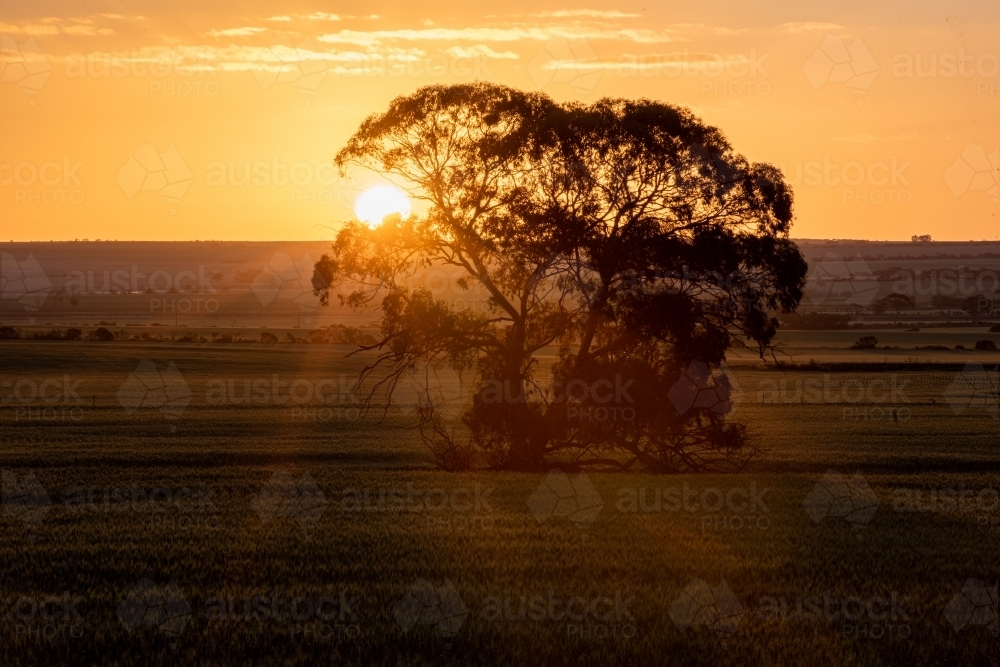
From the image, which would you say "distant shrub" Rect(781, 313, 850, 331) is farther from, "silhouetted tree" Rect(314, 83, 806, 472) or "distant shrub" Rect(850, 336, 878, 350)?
"silhouetted tree" Rect(314, 83, 806, 472)

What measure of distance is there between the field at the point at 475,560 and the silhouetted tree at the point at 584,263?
282cm

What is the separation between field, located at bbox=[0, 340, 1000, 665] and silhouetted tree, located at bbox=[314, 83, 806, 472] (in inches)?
111

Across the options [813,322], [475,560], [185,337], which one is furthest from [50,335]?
[813,322]

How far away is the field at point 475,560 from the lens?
11.2 meters

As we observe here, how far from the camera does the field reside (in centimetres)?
1123

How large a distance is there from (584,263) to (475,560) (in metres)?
13.6

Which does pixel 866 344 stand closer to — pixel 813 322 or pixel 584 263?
pixel 813 322

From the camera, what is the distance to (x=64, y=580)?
44.7 ft

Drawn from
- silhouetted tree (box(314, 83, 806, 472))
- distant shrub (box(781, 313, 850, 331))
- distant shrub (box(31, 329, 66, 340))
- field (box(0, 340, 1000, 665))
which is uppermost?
silhouetted tree (box(314, 83, 806, 472))

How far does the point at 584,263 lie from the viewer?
27375 mm

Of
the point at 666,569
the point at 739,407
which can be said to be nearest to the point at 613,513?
the point at 666,569

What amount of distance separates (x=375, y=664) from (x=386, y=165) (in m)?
19.8

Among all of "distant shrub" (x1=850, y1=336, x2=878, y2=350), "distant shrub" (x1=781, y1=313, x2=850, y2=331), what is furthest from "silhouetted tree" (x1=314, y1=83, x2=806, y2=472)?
"distant shrub" (x1=781, y1=313, x2=850, y2=331)

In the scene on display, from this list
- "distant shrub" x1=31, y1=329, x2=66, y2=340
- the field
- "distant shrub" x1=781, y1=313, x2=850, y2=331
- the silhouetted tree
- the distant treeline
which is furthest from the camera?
"distant shrub" x1=781, y1=313, x2=850, y2=331
